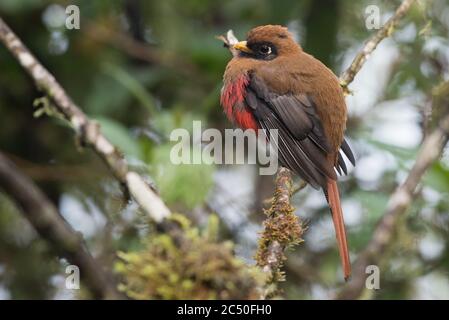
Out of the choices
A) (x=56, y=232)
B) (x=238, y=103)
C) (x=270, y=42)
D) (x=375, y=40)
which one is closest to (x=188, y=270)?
(x=56, y=232)

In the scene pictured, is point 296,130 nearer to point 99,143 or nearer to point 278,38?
point 278,38

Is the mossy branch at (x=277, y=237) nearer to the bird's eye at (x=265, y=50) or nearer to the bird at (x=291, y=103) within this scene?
the bird at (x=291, y=103)

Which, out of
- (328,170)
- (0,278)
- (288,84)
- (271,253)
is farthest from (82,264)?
(0,278)

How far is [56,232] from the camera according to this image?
2.11 metres

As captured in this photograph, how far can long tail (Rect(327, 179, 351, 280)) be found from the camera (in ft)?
12.0

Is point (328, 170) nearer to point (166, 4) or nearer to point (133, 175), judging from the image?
point (133, 175)

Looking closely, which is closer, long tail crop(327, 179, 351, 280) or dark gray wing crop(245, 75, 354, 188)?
long tail crop(327, 179, 351, 280)

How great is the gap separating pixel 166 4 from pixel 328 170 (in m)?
2.54

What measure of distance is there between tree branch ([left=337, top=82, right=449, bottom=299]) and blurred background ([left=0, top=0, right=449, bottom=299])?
8.54 feet

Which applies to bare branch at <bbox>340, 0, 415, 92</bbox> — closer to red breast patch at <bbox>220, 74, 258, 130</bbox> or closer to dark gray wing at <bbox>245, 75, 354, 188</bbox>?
dark gray wing at <bbox>245, 75, 354, 188</bbox>

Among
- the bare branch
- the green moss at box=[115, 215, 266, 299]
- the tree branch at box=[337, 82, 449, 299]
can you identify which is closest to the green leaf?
the bare branch

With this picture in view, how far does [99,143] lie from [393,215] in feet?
2.87

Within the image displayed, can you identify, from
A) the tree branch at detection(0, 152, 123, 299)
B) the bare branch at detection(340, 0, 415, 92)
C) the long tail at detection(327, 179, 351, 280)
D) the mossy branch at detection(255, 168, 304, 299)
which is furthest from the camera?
the bare branch at detection(340, 0, 415, 92)
